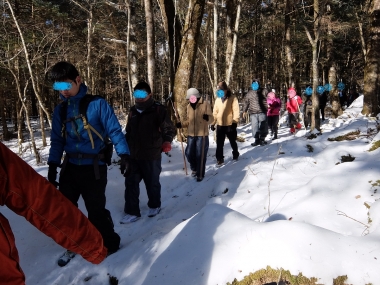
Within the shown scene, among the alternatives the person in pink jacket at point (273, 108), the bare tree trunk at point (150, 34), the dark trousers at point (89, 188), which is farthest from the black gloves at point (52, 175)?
the person in pink jacket at point (273, 108)

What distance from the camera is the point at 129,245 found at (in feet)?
11.5

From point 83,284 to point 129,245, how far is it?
64 cm

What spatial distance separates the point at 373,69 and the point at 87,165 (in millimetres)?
10969

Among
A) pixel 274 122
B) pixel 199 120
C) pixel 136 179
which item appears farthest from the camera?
pixel 274 122

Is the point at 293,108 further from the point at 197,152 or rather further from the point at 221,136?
the point at 197,152

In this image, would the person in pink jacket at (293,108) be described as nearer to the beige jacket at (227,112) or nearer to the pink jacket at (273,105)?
the pink jacket at (273,105)

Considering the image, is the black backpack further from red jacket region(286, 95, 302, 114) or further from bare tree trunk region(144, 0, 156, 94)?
red jacket region(286, 95, 302, 114)

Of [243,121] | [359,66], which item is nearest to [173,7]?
[243,121]

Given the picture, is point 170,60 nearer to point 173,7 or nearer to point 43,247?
point 173,7

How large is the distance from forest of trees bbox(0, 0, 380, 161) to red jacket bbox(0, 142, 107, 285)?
659 centimetres

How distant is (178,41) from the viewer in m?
9.13

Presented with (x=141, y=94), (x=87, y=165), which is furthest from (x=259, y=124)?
(x=87, y=165)

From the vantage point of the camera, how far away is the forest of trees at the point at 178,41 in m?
8.32

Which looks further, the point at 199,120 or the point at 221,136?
the point at 221,136
